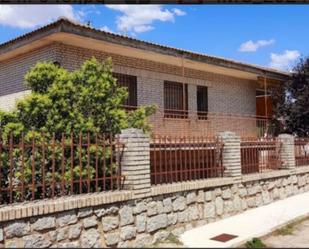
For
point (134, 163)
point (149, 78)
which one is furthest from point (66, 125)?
point (149, 78)

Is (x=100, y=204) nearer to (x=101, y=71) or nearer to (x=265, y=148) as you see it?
(x=101, y=71)

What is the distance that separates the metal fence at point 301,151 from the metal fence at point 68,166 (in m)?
7.77

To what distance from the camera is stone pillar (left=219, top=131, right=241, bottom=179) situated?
10.4 m

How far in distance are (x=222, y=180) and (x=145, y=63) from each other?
5043 mm

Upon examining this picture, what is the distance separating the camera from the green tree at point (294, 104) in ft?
56.0

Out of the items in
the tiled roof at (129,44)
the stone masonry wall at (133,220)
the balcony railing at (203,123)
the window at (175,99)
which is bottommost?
the stone masonry wall at (133,220)

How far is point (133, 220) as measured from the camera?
7762mm

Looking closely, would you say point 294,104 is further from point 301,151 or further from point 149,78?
point 149,78

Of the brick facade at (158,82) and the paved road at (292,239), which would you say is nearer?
the paved road at (292,239)

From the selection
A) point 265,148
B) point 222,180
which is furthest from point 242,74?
point 222,180

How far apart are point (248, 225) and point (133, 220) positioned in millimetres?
2499

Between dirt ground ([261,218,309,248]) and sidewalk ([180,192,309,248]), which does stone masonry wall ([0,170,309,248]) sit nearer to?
sidewalk ([180,192,309,248])

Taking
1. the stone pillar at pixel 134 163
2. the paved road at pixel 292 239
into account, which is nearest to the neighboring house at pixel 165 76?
the stone pillar at pixel 134 163

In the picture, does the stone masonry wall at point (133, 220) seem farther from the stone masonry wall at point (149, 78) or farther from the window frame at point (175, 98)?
the stone masonry wall at point (149, 78)
